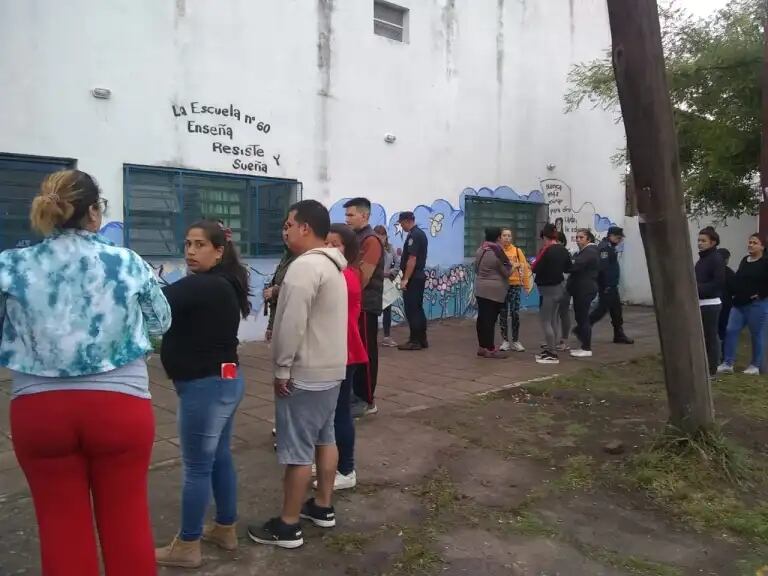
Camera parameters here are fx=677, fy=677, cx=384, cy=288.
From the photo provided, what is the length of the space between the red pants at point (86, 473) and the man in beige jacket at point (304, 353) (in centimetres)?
89

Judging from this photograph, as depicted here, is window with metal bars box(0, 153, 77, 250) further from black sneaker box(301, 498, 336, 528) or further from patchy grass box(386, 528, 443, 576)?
patchy grass box(386, 528, 443, 576)

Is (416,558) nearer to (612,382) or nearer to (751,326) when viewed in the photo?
(612,382)

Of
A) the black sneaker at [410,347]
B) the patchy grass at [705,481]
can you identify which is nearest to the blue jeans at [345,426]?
the patchy grass at [705,481]

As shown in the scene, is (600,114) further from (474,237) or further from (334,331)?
(334,331)

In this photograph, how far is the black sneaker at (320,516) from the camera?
11.6 feet

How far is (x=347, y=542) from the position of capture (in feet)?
11.1

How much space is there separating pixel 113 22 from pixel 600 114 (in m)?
10.3

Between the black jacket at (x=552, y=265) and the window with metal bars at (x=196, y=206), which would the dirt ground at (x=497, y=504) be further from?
the window with metal bars at (x=196, y=206)

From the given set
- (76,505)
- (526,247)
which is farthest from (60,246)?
(526,247)

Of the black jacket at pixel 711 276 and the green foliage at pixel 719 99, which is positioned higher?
the green foliage at pixel 719 99

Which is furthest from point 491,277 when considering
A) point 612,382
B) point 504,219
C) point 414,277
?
point 504,219

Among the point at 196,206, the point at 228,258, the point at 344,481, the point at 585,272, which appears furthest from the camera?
the point at 196,206

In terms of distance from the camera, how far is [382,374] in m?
7.30

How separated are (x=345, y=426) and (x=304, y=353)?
91 centimetres
